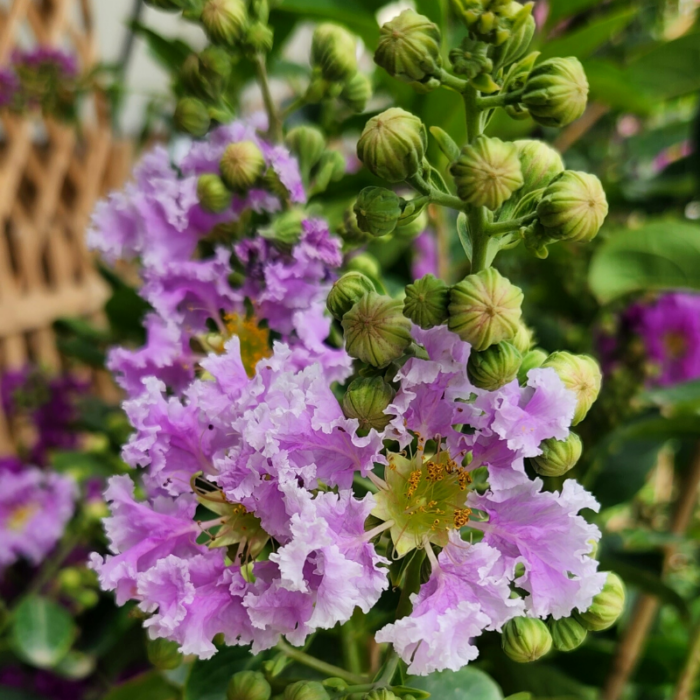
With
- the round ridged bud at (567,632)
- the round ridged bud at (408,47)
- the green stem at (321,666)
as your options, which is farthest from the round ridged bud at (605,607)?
the round ridged bud at (408,47)

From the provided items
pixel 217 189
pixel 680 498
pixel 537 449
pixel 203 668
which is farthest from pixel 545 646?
pixel 680 498

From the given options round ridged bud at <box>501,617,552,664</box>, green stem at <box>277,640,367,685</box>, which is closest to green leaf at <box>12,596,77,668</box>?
green stem at <box>277,640,367,685</box>

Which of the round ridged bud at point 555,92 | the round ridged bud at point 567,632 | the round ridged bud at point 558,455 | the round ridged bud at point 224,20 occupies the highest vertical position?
the round ridged bud at point 224,20

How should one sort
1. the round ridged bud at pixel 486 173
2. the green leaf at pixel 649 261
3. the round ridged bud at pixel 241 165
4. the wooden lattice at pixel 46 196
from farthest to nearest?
the wooden lattice at pixel 46 196, the green leaf at pixel 649 261, the round ridged bud at pixel 241 165, the round ridged bud at pixel 486 173

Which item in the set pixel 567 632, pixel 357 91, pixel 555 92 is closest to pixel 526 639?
pixel 567 632

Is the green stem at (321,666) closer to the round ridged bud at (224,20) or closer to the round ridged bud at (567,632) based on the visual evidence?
the round ridged bud at (567,632)

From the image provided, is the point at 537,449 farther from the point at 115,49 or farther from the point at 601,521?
the point at 115,49
